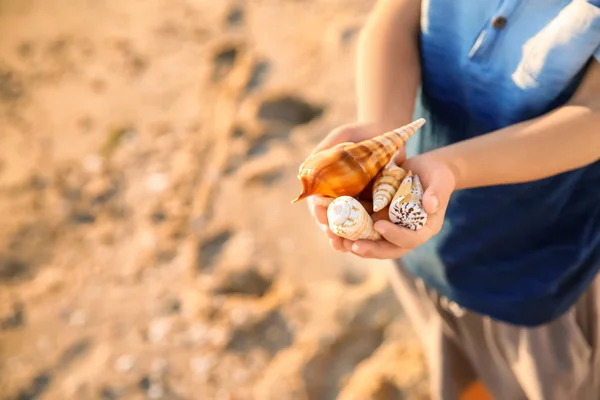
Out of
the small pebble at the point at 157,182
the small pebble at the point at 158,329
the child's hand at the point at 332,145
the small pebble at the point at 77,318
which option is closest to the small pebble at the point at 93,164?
the small pebble at the point at 157,182

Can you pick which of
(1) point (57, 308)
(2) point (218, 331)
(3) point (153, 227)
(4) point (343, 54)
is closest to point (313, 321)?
(2) point (218, 331)

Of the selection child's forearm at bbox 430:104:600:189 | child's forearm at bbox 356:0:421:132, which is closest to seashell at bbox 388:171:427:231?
child's forearm at bbox 430:104:600:189

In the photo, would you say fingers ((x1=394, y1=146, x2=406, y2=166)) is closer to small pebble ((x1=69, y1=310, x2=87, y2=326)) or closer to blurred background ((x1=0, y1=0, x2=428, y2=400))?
blurred background ((x1=0, y1=0, x2=428, y2=400))

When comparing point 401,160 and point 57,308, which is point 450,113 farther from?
point 57,308

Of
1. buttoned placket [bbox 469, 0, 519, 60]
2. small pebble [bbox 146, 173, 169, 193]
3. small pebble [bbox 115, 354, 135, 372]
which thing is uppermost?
buttoned placket [bbox 469, 0, 519, 60]

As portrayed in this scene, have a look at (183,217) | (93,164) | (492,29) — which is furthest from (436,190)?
(93,164)

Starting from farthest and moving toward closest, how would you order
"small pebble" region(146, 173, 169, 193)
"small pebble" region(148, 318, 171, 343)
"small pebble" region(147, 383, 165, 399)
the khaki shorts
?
"small pebble" region(146, 173, 169, 193)
"small pebble" region(148, 318, 171, 343)
"small pebble" region(147, 383, 165, 399)
the khaki shorts

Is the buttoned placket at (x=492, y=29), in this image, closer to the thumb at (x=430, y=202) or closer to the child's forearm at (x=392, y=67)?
the child's forearm at (x=392, y=67)

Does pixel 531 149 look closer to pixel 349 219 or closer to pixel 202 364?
pixel 349 219
